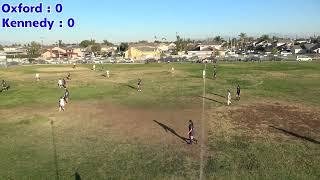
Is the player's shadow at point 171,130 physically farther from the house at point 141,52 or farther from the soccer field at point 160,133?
the house at point 141,52

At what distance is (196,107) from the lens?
109ft

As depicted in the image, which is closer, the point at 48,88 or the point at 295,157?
the point at 295,157

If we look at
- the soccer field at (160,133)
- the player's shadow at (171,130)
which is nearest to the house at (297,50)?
the soccer field at (160,133)

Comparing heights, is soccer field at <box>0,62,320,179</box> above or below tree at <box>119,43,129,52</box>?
below

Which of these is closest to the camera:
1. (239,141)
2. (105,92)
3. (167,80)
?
(239,141)

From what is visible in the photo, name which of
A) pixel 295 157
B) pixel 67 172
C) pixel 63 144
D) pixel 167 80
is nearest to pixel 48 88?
pixel 167 80

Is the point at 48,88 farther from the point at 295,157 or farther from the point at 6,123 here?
the point at 295,157

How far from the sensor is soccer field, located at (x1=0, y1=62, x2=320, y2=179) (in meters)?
18.5

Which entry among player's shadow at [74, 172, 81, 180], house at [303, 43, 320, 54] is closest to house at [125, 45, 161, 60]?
house at [303, 43, 320, 54]

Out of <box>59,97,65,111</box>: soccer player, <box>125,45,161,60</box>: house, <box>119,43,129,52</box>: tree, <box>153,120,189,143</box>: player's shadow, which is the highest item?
<box>119,43,129,52</box>: tree

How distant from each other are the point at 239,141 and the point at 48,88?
29948 millimetres

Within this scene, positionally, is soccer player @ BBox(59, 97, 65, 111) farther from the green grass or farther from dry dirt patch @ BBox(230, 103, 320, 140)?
the green grass

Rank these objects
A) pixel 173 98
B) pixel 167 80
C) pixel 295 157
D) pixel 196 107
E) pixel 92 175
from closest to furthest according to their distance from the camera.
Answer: pixel 92 175, pixel 295 157, pixel 196 107, pixel 173 98, pixel 167 80

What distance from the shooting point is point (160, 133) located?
2488cm
